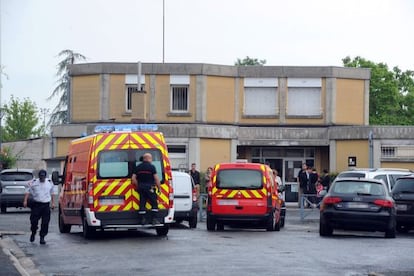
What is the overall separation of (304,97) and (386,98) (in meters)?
32.2

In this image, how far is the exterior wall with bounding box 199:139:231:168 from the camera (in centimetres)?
4772

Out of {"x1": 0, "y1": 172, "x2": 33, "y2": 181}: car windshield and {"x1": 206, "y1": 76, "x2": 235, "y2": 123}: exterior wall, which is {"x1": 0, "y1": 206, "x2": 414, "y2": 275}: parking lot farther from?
{"x1": 206, "y1": 76, "x2": 235, "y2": 123}: exterior wall

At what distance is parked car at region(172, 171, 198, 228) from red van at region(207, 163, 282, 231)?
1.60m

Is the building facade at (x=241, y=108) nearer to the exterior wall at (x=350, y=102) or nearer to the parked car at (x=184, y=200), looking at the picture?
the exterior wall at (x=350, y=102)

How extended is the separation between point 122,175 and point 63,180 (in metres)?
4.30

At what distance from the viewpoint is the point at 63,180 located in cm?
2577

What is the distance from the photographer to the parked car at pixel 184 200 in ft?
90.4

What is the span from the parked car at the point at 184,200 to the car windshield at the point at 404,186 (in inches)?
221

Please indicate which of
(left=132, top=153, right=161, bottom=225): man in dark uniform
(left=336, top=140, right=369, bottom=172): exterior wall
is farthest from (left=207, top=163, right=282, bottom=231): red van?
(left=336, top=140, right=369, bottom=172): exterior wall

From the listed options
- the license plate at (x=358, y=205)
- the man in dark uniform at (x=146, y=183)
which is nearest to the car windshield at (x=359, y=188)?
the license plate at (x=358, y=205)

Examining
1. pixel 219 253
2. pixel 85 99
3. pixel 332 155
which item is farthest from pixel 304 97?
pixel 219 253

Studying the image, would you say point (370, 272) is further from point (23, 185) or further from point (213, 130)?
point (213, 130)

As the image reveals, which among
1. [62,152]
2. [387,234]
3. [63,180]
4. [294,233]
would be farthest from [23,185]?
[387,234]

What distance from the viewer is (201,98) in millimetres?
48500
